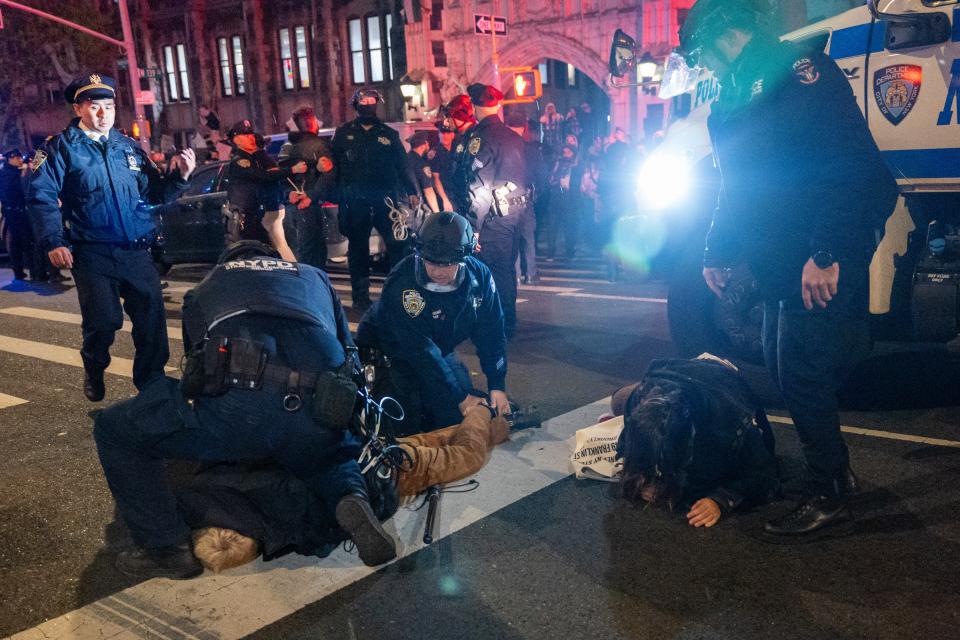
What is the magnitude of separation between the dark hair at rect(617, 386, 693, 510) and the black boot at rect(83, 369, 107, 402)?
12.2 ft

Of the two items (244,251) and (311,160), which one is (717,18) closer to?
(244,251)

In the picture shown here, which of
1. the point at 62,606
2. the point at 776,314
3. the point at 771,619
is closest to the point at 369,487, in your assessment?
the point at 62,606

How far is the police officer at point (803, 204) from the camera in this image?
302 cm

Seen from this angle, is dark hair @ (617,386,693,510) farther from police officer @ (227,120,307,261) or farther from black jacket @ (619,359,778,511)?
police officer @ (227,120,307,261)

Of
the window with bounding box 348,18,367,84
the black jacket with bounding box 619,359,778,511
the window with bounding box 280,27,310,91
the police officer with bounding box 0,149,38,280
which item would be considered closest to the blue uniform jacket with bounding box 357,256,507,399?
the black jacket with bounding box 619,359,778,511

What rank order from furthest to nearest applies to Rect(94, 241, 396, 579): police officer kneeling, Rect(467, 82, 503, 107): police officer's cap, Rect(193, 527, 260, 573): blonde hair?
Rect(467, 82, 503, 107): police officer's cap
Rect(193, 527, 260, 573): blonde hair
Rect(94, 241, 396, 579): police officer kneeling

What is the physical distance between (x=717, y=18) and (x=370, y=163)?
540 centimetres

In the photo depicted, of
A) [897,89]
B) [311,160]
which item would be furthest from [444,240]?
[311,160]

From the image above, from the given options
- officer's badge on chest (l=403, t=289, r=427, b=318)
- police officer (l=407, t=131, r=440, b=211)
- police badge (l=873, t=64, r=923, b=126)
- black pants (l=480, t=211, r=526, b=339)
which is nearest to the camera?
officer's badge on chest (l=403, t=289, r=427, b=318)

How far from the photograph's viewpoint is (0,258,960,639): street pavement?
8.92ft

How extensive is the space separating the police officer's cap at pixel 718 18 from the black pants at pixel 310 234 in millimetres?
6041

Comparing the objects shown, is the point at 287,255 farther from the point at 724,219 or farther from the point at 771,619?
the point at 771,619

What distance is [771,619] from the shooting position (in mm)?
2666

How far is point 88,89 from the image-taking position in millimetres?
4852
